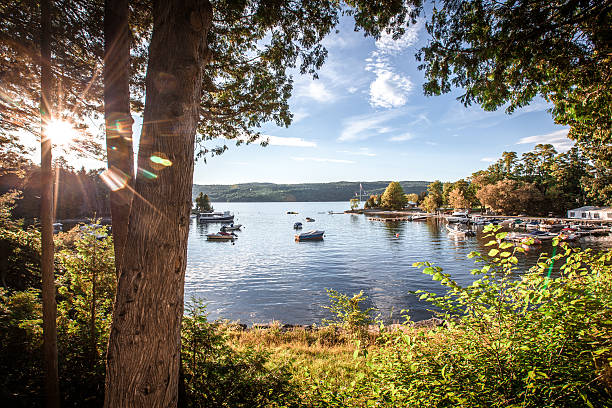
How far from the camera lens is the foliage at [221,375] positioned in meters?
3.50

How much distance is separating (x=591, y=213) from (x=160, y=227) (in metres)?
81.9

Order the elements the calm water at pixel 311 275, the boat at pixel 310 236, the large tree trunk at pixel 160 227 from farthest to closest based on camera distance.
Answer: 1. the boat at pixel 310 236
2. the calm water at pixel 311 275
3. the large tree trunk at pixel 160 227

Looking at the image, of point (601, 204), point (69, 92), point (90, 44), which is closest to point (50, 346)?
point (69, 92)

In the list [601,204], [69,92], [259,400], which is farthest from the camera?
[601,204]

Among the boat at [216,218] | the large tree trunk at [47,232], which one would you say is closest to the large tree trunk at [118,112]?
the large tree trunk at [47,232]

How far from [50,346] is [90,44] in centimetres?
524

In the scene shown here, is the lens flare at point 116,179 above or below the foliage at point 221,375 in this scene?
above

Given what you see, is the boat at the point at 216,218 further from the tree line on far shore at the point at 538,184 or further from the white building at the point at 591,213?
the white building at the point at 591,213

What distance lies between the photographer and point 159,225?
6.70 ft

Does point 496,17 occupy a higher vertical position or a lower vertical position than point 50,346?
higher

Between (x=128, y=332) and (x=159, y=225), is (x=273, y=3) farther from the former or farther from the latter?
(x=128, y=332)

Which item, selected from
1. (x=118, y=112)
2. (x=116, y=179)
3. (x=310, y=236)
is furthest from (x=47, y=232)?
(x=310, y=236)

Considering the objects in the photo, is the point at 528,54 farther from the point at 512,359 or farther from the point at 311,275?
the point at 311,275

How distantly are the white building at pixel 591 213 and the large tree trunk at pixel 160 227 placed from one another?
79.4 meters
